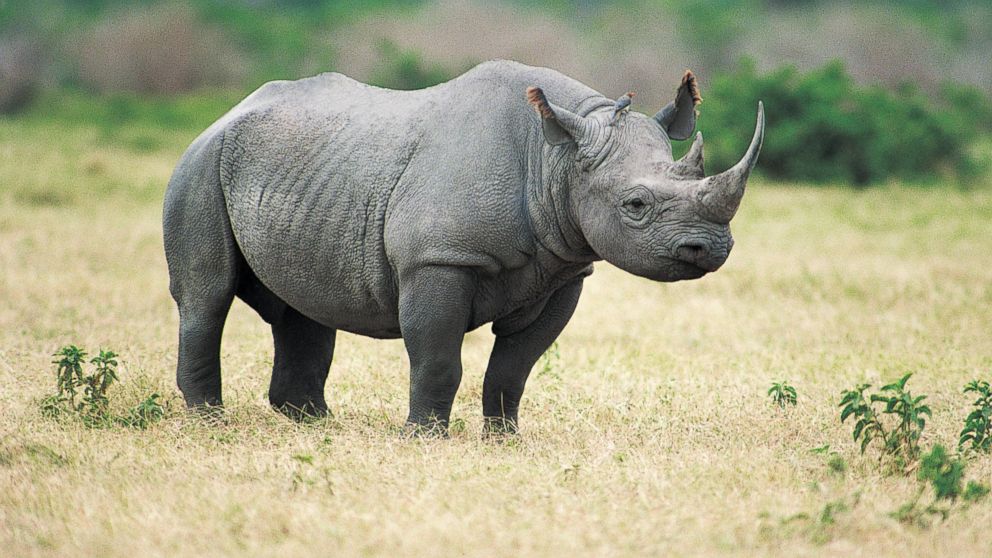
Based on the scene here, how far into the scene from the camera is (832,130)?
17172 millimetres

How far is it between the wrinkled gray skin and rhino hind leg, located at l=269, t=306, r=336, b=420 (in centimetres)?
10

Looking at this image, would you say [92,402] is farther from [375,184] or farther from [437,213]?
[437,213]

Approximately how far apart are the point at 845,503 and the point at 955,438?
1.73 meters

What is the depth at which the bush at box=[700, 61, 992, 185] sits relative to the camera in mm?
17094

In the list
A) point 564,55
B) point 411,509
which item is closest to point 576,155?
point 411,509

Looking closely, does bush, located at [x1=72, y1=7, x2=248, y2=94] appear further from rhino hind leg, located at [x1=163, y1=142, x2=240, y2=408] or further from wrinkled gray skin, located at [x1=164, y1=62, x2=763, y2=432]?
wrinkled gray skin, located at [x1=164, y1=62, x2=763, y2=432]

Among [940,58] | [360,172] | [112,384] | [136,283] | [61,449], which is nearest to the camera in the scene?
[61,449]

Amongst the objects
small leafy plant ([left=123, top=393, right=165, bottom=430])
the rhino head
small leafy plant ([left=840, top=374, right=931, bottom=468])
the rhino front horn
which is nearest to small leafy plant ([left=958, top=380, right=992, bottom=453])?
small leafy plant ([left=840, top=374, right=931, bottom=468])

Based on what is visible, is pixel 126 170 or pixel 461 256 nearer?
pixel 461 256

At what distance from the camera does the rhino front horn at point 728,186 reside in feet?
17.3

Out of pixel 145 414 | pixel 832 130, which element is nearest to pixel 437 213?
pixel 145 414

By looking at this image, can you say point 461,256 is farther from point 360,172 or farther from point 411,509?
point 411,509

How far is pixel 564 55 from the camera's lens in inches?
1016

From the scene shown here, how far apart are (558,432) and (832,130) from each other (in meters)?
11.5
